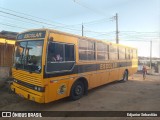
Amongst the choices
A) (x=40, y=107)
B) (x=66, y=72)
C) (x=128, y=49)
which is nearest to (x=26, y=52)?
(x=66, y=72)

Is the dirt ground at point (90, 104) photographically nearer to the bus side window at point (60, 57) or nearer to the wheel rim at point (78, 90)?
the wheel rim at point (78, 90)

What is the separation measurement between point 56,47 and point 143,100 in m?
5.06

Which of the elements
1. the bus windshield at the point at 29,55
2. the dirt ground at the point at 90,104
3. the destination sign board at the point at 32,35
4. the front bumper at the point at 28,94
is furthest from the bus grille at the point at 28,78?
the destination sign board at the point at 32,35

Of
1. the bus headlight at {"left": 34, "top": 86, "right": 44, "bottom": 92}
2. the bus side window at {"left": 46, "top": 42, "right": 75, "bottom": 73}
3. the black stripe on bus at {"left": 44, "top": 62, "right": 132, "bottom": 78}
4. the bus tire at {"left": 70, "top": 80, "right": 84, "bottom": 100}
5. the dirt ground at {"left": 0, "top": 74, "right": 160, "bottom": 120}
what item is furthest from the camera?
the bus tire at {"left": 70, "top": 80, "right": 84, "bottom": 100}

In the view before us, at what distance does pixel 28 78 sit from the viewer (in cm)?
670

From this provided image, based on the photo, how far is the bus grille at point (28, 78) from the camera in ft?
20.5

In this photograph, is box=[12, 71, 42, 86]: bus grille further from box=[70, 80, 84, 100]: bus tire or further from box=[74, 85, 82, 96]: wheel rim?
box=[74, 85, 82, 96]: wheel rim

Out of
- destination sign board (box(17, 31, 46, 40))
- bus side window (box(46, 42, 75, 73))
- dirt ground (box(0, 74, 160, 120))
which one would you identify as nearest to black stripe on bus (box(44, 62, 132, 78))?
bus side window (box(46, 42, 75, 73))

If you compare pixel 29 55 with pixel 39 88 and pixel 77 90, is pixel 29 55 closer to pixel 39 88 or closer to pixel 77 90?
pixel 39 88

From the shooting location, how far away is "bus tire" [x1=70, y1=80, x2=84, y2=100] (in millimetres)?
7746

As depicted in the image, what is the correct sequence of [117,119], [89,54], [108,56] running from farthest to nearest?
[108,56]
[89,54]
[117,119]

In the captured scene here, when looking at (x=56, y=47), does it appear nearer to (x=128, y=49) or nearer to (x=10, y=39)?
(x=10, y=39)

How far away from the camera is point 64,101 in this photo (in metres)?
7.94

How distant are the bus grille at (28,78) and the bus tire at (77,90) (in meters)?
1.91
